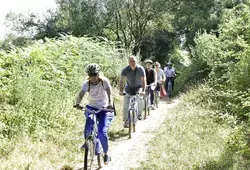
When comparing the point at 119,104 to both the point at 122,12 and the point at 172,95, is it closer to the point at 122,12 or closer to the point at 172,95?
the point at 172,95

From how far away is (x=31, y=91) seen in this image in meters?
8.34

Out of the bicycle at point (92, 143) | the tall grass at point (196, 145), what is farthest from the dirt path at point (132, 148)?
the bicycle at point (92, 143)

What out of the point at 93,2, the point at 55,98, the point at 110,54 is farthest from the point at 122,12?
the point at 55,98

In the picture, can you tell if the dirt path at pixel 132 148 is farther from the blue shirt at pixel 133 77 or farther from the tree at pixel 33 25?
the tree at pixel 33 25

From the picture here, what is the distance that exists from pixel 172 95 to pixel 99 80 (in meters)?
13.4

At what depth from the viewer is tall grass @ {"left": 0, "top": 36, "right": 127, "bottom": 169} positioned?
23.4ft

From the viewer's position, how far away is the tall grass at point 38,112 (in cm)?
713

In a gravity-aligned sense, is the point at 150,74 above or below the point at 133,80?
above

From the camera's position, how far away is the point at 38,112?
27.4 ft

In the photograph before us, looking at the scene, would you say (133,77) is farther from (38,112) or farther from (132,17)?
(132,17)

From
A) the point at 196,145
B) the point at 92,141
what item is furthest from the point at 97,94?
the point at 196,145

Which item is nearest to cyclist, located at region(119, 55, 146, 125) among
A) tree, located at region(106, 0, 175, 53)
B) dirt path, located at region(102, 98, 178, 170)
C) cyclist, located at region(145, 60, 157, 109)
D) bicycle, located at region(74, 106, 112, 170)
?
dirt path, located at region(102, 98, 178, 170)

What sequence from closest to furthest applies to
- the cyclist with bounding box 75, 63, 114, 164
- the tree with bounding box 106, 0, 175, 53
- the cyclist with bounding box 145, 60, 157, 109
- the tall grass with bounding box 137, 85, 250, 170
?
the tall grass with bounding box 137, 85, 250, 170 → the cyclist with bounding box 75, 63, 114, 164 → the cyclist with bounding box 145, 60, 157, 109 → the tree with bounding box 106, 0, 175, 53

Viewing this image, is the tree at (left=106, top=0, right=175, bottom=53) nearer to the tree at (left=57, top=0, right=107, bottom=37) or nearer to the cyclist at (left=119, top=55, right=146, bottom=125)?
the tree at (left=57, top=0, right=107, bottom=37)
